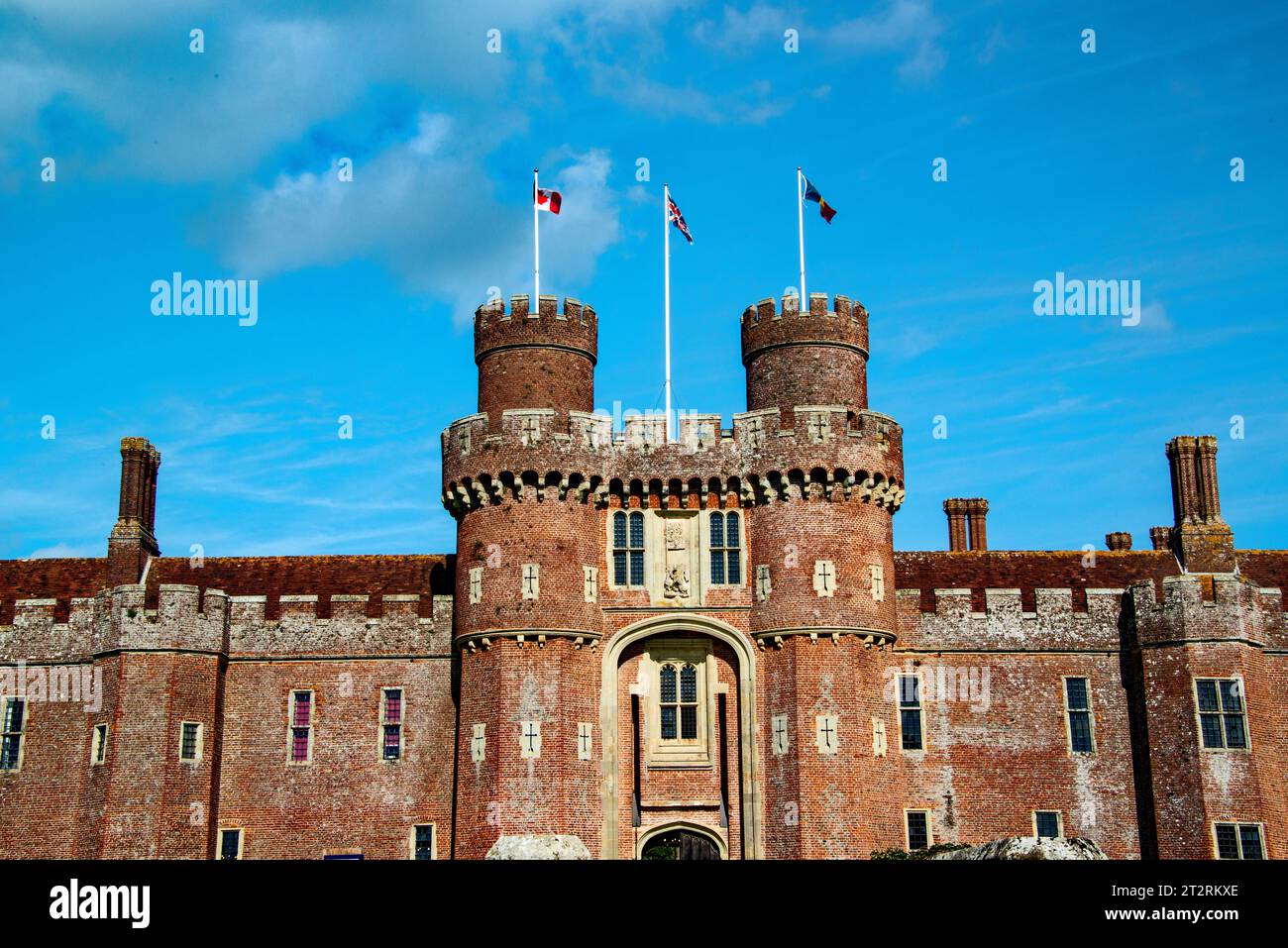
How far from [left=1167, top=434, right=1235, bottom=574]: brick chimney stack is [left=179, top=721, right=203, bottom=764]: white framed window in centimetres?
2835

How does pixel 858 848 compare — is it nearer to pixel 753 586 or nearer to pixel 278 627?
pixel 753 586

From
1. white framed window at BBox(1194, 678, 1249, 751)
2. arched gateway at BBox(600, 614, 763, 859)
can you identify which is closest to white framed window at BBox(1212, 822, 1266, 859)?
white framed window at BBox(1194, 678, 1249, 751)

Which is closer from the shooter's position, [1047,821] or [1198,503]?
[1047,821]

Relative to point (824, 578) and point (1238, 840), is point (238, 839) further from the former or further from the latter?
point (1238, 840)

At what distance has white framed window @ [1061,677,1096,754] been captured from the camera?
39812 millimetres

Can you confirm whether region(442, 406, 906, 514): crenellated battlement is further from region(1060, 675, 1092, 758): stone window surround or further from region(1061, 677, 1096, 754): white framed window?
region(1061, 677, 1096, 754): white framed window

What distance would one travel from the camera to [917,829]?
39.1m

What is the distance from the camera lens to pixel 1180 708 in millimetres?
38219

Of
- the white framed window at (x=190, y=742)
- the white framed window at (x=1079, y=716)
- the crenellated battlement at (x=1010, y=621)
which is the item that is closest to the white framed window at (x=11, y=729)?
the white framed window at (x=190, y=742)

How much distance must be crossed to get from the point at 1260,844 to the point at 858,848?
9.96 meters

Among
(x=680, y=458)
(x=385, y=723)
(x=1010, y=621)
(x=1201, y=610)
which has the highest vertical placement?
(x=680, y=458)

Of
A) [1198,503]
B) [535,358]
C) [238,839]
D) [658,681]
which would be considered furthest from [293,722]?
[1198,503]

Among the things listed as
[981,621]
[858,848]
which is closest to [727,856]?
[858,848]

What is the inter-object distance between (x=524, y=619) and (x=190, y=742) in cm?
963
